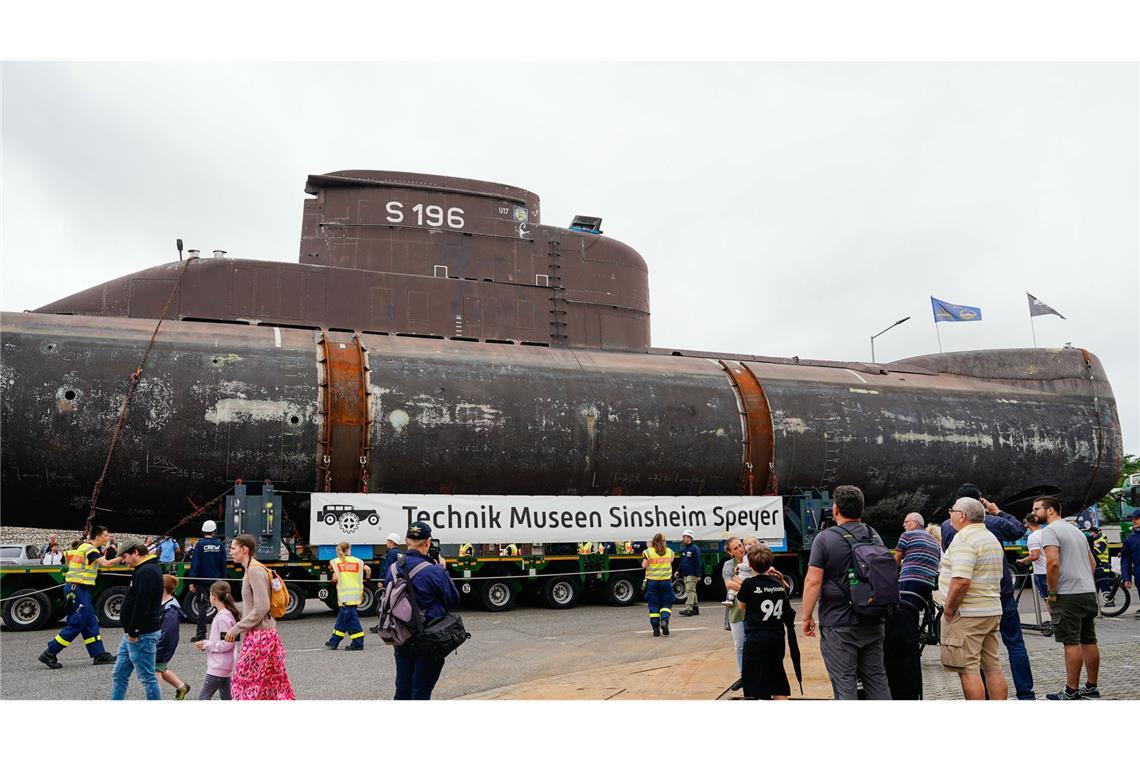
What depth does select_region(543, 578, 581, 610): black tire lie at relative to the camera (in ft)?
54.3

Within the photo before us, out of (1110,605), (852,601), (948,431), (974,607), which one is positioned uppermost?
(948,431)

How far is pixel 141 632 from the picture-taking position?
25.6 ft

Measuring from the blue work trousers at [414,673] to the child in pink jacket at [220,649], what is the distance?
4.48 ft

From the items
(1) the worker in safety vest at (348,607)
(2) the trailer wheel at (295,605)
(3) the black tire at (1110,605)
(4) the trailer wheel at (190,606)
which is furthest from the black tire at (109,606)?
(3) the black tire at (1110,605)

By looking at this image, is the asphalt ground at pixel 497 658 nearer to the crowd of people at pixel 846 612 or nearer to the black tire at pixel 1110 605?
the black tire at pixel 1110 605

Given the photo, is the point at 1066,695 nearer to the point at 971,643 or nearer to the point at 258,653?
the point at 971,643

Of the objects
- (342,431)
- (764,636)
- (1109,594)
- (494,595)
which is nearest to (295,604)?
(342,431)

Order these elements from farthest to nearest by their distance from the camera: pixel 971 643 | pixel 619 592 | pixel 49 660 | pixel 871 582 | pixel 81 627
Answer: pixel 619 592 < pixel 81 627 < pixel 49 660 < pixel 971 643 < pixel 871 582

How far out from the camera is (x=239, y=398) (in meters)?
15.7

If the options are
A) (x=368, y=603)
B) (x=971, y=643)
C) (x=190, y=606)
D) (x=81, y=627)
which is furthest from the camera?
(x=368, y=603)

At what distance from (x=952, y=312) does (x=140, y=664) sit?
23258 millimetres

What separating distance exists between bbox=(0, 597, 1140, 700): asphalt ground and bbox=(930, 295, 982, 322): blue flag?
471 inches

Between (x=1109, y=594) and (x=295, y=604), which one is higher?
(x=295, y=604)

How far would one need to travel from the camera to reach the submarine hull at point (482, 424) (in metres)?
15.1
